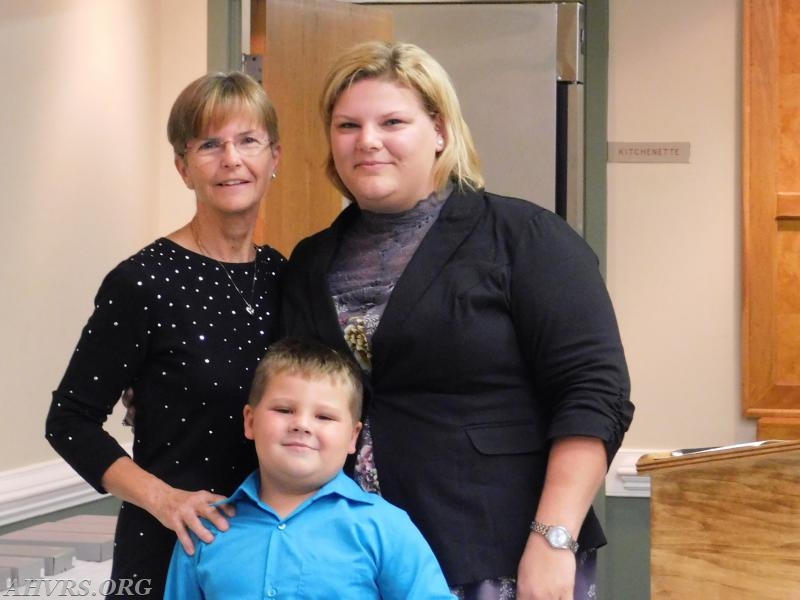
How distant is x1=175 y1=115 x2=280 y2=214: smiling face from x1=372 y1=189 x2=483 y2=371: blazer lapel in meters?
0.32

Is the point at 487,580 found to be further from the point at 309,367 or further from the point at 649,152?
the point at 649,152

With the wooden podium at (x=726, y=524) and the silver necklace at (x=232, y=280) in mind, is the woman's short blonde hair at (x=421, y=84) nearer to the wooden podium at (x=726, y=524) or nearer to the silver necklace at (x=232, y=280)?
the silver necklace at (x=232, y=280)

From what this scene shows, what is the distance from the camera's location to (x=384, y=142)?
1.68m

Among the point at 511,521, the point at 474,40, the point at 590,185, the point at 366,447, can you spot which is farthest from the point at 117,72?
the point at 511,521

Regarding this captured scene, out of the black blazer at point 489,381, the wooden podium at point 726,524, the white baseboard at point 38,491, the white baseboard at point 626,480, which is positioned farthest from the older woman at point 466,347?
the white baseboard at point 626,480

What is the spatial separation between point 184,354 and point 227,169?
31 centimetres

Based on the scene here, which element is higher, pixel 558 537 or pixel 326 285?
pixel 326 285

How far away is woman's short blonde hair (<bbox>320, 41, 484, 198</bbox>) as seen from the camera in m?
1.70

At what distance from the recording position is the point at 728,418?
3.59 m

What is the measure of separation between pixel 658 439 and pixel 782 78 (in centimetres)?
124

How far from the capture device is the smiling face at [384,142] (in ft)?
5.50

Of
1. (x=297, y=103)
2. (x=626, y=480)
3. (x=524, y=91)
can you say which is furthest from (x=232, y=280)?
(x=626, y=480)

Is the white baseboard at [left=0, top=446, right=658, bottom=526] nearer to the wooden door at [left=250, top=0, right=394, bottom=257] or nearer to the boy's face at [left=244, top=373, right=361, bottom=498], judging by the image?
Result: the wooden door at [left=250, top=0, right=394, bottom=257]

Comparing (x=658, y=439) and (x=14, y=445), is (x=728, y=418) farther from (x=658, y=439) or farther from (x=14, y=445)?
(x=14, y=445)
